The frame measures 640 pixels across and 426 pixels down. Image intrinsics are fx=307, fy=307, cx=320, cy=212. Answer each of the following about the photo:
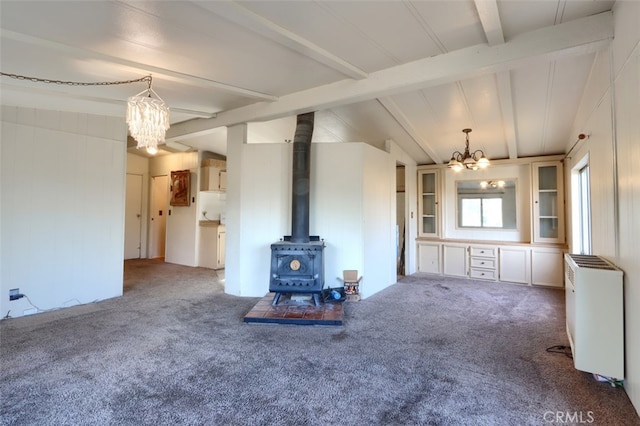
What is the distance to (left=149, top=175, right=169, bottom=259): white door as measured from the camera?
7.80 metres

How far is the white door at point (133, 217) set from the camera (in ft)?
24.3

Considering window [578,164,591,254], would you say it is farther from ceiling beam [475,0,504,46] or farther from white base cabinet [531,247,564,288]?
ceiling beam [475,0,504,46]

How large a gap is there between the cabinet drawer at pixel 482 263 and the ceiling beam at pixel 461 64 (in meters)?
3.84

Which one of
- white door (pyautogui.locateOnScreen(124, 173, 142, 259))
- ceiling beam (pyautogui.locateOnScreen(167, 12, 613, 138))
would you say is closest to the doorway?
ceiling beam (pyautogui.locateOnScreen(167, 12, 613, 138))

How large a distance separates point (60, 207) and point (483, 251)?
6530 millimetres

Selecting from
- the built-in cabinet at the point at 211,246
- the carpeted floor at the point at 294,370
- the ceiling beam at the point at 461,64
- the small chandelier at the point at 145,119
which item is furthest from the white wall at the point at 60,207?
the ceiling beam at the point at 461,64

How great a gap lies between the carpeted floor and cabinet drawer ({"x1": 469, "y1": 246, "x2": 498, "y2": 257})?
1.81 meters

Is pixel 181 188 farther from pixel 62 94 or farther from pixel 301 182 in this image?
pixel 301 182

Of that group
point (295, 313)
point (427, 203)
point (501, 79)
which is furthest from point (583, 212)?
point (295, 313)

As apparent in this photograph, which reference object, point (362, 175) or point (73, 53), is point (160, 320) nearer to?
point (73, 53)

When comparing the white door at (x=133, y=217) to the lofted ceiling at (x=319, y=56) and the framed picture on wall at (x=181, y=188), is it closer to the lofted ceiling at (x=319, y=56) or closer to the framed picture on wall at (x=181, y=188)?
the framed picture on wall at (x=181, y=188)

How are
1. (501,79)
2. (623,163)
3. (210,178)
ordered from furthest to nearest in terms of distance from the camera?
1. (210,178)
2. (501,79)
3. (623,163)

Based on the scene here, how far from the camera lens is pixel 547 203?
528 centimetres

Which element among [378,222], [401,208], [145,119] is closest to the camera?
[145,119]
